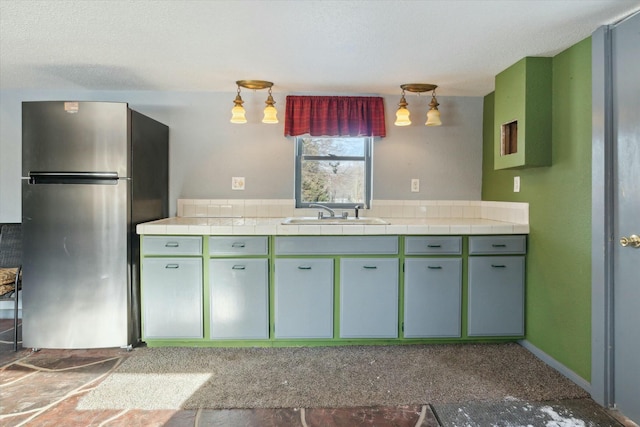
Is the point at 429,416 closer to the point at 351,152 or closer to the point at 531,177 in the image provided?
the point at 531,177

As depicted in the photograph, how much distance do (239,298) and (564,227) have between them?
2162 millimetres

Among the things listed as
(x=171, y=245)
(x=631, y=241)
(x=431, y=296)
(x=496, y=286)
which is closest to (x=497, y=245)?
(x=496, y=286)

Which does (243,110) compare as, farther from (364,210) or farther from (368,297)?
(368,297)

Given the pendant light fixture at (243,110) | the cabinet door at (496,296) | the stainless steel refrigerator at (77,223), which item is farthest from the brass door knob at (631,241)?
the stainless steel refrigerator at (77,223)

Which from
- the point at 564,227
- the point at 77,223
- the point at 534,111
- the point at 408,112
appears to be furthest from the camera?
the point at 408,112

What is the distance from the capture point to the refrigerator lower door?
99.9 inches

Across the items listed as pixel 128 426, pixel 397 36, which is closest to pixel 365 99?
pixel 397 36

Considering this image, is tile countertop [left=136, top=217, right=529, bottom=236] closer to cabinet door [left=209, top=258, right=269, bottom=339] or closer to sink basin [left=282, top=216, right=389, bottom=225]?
cabinet door [left=209, top=258, right=269, bottom=339]

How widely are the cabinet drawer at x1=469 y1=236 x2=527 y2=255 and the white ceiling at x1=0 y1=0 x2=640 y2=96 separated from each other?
1218 mm

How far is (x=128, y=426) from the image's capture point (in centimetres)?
177

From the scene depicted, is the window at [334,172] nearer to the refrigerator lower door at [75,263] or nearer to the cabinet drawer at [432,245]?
the cabinet drawer at [432,245]

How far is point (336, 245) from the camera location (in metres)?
2.60

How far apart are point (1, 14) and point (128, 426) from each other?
217 centimetres

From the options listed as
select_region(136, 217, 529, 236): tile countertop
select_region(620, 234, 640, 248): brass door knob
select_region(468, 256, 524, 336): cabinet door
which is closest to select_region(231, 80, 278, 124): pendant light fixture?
select_region(136, 217, 529, 236): tile countertop
